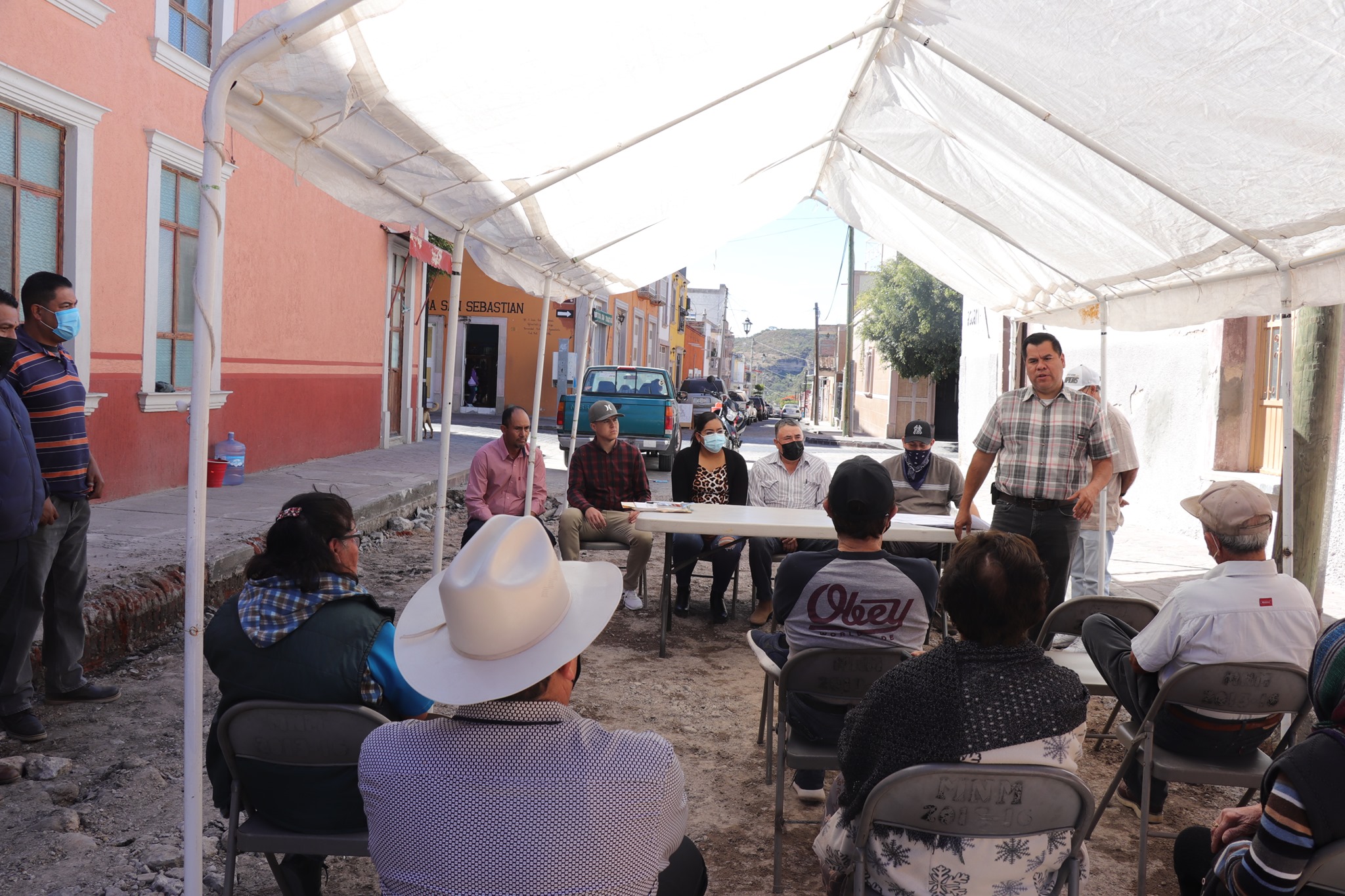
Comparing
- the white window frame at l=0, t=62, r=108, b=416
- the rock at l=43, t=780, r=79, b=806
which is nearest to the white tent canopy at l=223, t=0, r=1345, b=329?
the rock at l=43, t=780, r=79, b=806

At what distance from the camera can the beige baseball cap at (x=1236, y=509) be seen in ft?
9.57

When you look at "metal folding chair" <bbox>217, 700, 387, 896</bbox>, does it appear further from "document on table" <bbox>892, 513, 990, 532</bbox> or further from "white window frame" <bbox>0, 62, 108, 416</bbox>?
"white window frame" <bbox>0, 62, 108, 416</bbox>

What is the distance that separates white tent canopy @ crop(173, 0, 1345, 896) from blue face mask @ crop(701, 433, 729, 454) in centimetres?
148

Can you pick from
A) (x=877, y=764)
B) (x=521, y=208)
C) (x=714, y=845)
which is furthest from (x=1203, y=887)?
(x=521, y=208)

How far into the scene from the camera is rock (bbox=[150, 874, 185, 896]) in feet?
9.59

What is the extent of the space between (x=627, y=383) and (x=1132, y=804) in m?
13.9

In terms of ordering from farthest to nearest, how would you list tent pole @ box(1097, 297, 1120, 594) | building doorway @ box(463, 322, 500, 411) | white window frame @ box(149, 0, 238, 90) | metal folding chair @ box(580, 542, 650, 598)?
building doorway @ box(463, 322, 500, 411), white window frame @ box(149, 0, 238, 90), metal folding chair @ box(580, 542, 650, 598), tent pole @ box(1097, 297, 1120, 594)

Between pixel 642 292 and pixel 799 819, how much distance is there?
37.1 metres

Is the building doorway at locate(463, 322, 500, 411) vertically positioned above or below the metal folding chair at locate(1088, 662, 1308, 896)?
above

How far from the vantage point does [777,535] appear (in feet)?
17.5

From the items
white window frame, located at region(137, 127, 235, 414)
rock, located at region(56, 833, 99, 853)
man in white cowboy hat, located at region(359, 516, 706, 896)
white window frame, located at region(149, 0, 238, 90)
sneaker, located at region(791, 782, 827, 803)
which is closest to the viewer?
man in white cowboy hat, located at region(359, 516, 706, 896)

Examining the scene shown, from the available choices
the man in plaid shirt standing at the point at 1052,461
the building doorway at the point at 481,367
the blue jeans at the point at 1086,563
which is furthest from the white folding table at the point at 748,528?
the building doorway at the point at 481,367

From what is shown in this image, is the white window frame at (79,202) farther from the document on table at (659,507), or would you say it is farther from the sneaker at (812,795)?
the sneaker at (812,795)

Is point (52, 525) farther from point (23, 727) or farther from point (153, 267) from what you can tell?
point (153, 267)
